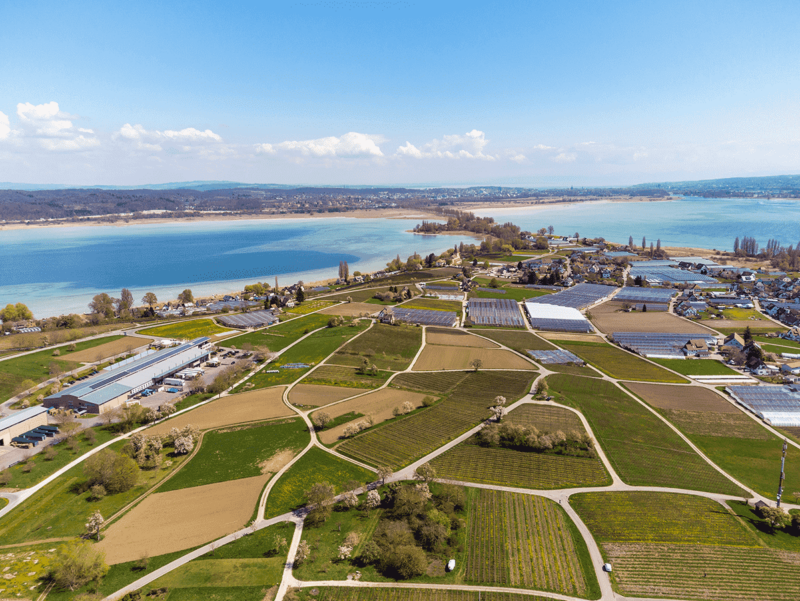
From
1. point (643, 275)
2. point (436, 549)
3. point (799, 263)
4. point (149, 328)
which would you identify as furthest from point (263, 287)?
point (799, 263)

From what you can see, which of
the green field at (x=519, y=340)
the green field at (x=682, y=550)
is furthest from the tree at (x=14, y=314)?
the green field at (x=682, y=550)

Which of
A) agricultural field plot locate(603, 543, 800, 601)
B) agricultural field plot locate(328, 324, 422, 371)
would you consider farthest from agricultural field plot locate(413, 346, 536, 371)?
agricultural field plot locate(603, 543, 800, 601)

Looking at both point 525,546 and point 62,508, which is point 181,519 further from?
point 525,546

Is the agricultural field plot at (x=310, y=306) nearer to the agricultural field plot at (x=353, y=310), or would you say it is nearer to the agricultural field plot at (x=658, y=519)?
the agricultural field plot at (x=353, y=310)

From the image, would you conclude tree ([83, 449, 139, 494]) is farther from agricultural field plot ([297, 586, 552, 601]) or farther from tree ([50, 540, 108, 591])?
agricultural field plot ([297, 586, 552, 601])

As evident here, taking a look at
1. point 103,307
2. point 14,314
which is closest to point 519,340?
point 103,307

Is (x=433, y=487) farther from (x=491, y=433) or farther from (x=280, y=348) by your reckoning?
(x=280, y=348)
